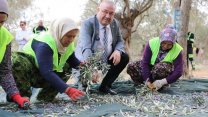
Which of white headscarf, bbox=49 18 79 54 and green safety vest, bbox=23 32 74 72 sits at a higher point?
white headscarf, bbox=49 18 79 54

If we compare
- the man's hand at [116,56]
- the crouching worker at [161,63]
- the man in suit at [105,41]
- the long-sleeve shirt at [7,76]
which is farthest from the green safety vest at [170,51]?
the long-sleeve shirt at [7,76]

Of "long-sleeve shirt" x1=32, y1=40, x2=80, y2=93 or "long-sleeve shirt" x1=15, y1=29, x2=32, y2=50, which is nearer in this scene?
"long-sleeve shirt" x1=32, y1=40, x2=80, y2=93

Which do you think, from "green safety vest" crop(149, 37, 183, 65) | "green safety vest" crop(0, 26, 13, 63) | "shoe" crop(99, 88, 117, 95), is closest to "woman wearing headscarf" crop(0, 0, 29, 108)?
"green safety vest" crop(0, 26, 13, 63)

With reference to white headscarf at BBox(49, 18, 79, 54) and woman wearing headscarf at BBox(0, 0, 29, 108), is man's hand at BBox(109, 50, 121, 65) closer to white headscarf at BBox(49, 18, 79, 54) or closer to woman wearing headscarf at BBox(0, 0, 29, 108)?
white headscarf at BBox(49, 18, 79, 54)

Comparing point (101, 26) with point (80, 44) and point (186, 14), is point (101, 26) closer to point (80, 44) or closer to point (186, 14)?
point (80, 44)

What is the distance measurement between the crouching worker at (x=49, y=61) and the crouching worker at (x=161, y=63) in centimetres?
105

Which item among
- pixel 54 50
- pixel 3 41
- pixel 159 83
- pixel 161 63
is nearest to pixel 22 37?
pixel 161 63

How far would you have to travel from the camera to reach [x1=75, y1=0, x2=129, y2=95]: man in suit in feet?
13.8

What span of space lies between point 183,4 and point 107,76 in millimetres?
3554

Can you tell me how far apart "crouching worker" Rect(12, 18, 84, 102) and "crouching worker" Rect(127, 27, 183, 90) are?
105cm

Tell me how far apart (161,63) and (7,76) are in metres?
1.98

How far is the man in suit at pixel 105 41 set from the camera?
4.20 metres

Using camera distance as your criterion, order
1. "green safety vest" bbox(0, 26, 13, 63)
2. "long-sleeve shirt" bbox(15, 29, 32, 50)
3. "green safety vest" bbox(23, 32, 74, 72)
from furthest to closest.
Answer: "long-sleeve shirt" bbox(15, 29, 32, 50) < "green safety vest" bbox(23, 32, 74, 72) < "green safety vest" bbox(0, 26, 13, 63)

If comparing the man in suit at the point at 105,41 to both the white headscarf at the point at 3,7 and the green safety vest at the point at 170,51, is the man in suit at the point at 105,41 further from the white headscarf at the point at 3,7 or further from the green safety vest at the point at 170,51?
the white headscarf at the point at 3,7
